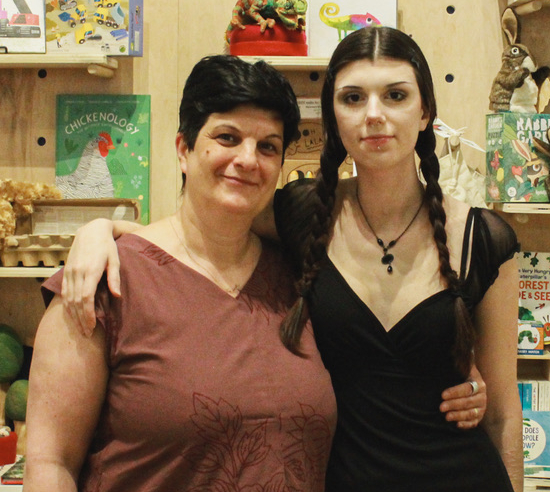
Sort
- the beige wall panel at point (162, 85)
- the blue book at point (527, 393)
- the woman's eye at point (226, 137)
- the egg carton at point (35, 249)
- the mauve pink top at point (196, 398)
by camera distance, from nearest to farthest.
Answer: the mauve pink top at point (196, 398) < the woman's eye at point (226, 137) < the egg carton at point (35, 249) < the blue book at point (527, 393) < the beige wall panel at point (162, 85)

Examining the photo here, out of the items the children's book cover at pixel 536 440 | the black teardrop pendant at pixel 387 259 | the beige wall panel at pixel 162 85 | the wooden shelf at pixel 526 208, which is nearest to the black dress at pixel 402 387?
the black teardrop pendant at pixel 387 259

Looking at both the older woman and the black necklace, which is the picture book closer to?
the older woman

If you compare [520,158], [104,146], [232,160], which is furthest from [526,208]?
[104,146]

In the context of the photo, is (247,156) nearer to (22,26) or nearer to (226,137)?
(226,137)

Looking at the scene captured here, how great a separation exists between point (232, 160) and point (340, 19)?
998 millimetres

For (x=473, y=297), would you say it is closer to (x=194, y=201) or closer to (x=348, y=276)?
(x=348, y=276)

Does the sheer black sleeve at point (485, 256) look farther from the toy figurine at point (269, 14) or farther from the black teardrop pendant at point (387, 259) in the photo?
the toy figurine at point (269, 14)

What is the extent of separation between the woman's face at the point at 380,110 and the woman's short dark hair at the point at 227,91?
0.42 ft

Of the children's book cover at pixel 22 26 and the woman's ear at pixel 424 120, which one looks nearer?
the woman's ear at pixel 424 120

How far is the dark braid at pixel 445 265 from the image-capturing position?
4.40 feet

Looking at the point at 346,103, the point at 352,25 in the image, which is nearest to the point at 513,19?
the point at 352,25

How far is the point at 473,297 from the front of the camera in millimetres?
1385

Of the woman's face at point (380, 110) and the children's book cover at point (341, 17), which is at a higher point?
the children's book cover at point (341, 17)

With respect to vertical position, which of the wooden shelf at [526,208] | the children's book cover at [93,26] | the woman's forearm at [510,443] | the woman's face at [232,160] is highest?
the children's book cover at [93,26]
